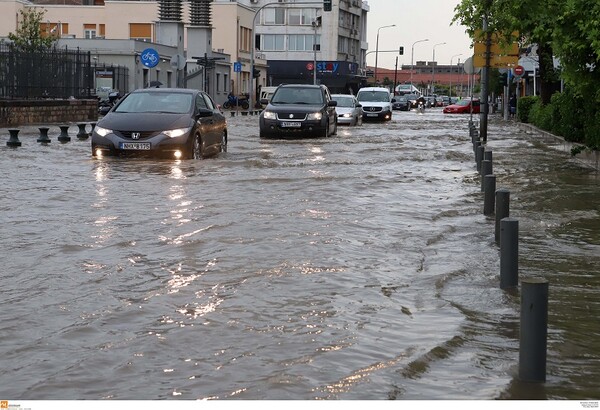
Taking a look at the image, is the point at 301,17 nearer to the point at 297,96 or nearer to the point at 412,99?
the point at 412,99

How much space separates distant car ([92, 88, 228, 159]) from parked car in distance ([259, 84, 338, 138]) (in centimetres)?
993

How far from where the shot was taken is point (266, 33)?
12025cm

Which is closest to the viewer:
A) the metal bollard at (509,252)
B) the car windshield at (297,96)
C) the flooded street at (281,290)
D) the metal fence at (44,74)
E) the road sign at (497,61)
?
the flooded street at (281,290)

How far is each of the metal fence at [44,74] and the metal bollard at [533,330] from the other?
1259 inches

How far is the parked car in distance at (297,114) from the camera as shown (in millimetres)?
33562

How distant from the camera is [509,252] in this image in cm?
919

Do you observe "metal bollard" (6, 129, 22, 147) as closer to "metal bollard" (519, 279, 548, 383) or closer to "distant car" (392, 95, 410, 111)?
"metal bollard" (519, 279, 548, 383)

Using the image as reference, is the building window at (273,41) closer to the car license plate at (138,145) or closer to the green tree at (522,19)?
the green tree at (522,19)

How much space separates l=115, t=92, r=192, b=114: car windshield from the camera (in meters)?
22.9

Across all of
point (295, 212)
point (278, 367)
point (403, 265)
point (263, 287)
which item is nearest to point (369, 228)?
point (295, 212)

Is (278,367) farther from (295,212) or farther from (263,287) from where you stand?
(295,212)

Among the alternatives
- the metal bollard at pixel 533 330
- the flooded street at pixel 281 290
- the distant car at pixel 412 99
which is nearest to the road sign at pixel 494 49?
the flooded street at pixel 281 290

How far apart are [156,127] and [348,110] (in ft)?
86.0

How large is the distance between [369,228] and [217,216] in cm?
187
